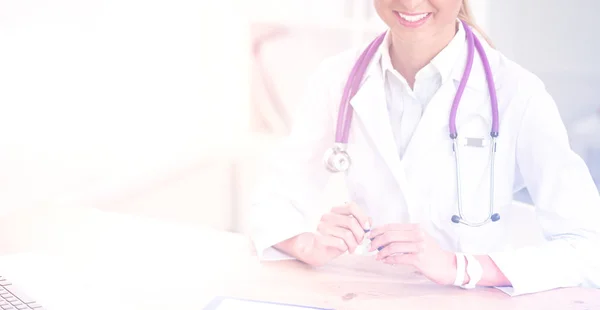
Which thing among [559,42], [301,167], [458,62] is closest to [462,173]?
[458,62]

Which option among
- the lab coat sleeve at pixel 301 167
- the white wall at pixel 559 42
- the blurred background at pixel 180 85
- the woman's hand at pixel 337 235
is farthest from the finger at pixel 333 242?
the white wall at pixel 559 42

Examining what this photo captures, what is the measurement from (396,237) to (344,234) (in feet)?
0.29

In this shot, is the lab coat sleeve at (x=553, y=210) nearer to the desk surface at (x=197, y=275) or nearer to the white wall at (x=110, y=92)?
the desk surface at (x=197, y=275)

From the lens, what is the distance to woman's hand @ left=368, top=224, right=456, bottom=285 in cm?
97

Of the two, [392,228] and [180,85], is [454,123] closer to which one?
[392,228]

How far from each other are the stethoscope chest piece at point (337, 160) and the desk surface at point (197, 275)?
0.16 m

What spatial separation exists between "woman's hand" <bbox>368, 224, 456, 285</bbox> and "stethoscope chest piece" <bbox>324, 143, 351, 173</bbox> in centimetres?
20

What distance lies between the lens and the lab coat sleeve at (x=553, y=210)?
3.16 ft

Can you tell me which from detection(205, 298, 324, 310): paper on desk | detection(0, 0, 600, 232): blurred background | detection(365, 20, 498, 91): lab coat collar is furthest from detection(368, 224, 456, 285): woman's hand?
detection(0, 0, 600, 232): blurred background


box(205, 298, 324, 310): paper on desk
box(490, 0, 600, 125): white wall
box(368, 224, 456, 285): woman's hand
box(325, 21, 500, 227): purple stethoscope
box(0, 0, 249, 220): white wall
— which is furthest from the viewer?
box(490, 0, 600, 125): white wall

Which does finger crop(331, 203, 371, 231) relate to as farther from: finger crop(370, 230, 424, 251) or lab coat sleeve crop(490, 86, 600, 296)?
lab coat sleeve crop(490, 86, 600, 296)

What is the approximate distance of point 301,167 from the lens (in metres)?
1.31

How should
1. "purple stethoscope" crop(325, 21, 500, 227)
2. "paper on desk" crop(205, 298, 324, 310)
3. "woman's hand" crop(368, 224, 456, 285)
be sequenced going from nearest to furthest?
"paper on desk" crop(205, 298, 324, 310) < "woman's hand" crop(368, 224, 456, 285) < "purple stethoscope" crop(325, 21, 500, 227)

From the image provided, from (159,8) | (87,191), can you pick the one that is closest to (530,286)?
(87,191)
